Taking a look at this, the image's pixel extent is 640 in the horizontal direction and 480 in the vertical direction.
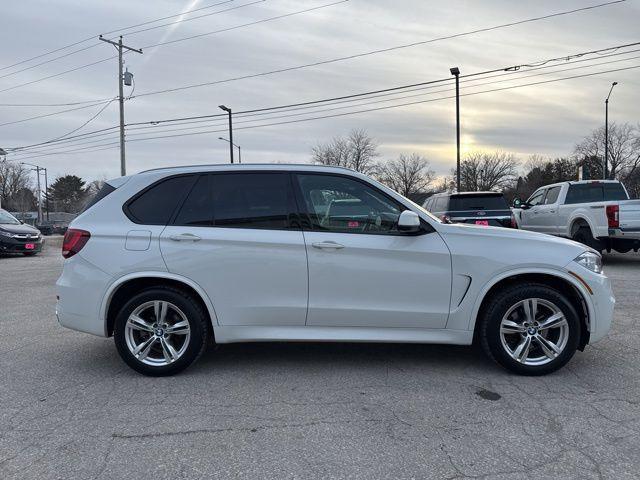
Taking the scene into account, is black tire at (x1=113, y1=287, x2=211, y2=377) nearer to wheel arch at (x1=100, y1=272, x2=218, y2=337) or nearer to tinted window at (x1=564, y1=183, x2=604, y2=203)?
wheel arch at (x1=100, y1=272, x2=218, y2=337)

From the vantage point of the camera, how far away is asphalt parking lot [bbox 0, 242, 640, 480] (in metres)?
2.91

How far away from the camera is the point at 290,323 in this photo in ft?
14.1

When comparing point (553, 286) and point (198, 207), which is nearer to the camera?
point (553, 286)

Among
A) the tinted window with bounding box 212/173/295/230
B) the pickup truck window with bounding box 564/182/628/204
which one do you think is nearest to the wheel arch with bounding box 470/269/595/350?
the tinted window with bounding box 212/173/295/230

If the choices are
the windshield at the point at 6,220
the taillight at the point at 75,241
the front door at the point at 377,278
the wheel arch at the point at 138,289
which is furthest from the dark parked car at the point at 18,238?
the front door at the point at 377,278

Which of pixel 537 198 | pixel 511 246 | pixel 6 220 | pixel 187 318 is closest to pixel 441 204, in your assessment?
pixel 537 198

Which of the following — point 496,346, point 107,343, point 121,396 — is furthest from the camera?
point 107,343

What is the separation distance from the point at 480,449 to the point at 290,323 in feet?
6.00

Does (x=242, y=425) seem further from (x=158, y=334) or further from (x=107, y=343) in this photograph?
(x=107, y=343)

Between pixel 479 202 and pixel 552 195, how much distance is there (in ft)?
8.98

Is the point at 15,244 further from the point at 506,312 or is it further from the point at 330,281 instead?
the point at 506,312

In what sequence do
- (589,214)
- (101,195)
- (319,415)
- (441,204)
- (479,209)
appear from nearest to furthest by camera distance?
1. (319,415)
2. (101,195)
3. (589,214)
4. (479,209)
5. (441,204)

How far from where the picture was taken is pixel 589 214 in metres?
11.4

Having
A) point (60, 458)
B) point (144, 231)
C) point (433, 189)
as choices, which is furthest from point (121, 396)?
point (433, 189)
